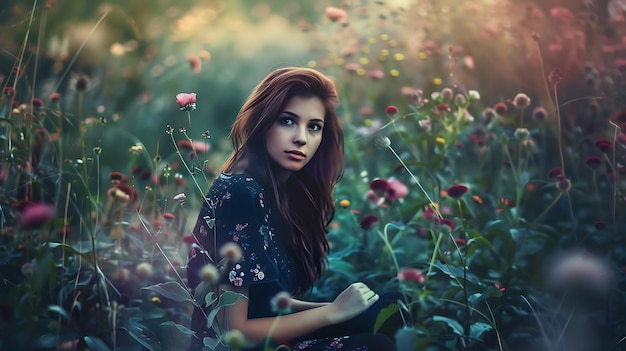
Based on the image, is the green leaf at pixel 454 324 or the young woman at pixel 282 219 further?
the green leaf at pixel 454 324

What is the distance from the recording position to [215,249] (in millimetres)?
1418

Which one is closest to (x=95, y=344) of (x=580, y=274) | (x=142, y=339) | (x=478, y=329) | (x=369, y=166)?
(x=142, y=339)

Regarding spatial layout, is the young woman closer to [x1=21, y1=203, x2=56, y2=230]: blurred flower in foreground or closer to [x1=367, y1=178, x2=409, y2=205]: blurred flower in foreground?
[x1=367, y1=178, x2=409, y2=205]: blurred flower in foreground

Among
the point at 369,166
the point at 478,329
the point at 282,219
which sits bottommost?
the point at 369,166

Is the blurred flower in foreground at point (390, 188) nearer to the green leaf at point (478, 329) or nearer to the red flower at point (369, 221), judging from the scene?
the red flower at point (369, 221)

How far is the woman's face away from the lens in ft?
4.98

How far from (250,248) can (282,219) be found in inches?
6.2

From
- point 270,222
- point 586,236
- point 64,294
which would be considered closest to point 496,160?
point 586,236

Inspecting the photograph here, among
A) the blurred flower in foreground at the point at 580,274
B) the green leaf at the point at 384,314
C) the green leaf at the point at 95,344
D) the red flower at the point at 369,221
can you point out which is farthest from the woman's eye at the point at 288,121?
the blurred flower in foreground at the point at 580,274

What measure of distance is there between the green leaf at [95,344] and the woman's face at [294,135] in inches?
20.8

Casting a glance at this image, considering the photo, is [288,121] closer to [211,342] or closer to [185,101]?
[185,101]

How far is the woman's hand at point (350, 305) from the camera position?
1.39 metres

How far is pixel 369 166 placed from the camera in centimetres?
254

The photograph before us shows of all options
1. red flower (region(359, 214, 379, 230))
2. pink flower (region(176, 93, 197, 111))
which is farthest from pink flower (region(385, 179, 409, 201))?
pink flower (region(176, 93, 197, 111))
